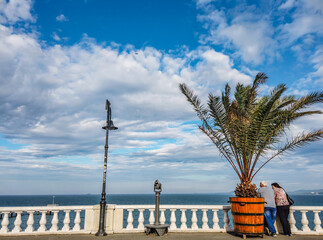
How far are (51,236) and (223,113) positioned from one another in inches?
278

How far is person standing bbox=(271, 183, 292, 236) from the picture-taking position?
7715 millimetres

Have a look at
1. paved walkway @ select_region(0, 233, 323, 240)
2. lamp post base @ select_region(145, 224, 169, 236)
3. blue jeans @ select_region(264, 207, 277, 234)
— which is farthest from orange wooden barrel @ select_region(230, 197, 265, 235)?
lamp post base @ select_region(145, 224, 169, 236)

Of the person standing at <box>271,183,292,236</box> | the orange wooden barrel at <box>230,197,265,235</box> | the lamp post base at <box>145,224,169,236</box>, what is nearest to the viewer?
the orange wooden barrel at <box>230,197,265,235</box>

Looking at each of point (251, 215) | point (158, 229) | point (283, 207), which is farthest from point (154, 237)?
point (283, 207)

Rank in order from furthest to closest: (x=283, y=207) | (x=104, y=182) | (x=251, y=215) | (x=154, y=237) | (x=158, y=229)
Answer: (x=104, y=182)
(x=283, y=207)
(x=158, y=229)
(x=154, y=237)
(x=251, y=215)

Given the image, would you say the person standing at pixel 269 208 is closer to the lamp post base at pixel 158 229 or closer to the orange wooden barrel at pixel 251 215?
the orange wooden barrel at pixel 251 215

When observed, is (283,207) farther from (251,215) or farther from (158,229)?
(158,229)

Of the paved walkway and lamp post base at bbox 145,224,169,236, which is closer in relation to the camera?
the paved walkway

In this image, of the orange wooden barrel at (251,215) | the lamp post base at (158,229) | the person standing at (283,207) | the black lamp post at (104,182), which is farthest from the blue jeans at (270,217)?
the black lamp post at (104,182)

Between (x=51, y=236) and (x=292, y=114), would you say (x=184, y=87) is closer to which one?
(x=292, y=114)

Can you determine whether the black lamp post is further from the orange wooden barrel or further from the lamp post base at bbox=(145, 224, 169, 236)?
the orange wooden barrel

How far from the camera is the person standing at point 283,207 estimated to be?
304 inches

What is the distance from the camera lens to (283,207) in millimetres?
7812

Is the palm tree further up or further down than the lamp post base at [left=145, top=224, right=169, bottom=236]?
further up
